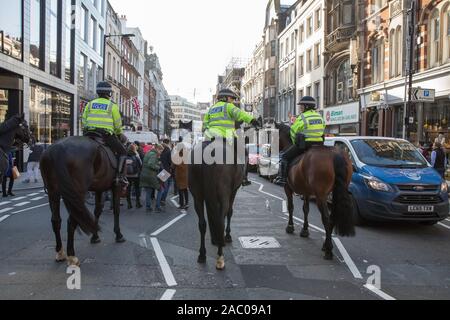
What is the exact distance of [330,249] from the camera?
252 inches

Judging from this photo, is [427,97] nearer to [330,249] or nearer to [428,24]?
[428,24]

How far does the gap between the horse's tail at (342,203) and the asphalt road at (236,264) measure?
39cm

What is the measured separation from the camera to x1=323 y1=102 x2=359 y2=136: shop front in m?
28.7

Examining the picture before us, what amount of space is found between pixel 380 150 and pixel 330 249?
4.05 meters

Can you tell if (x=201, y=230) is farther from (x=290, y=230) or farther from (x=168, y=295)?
(x=290, y=230)

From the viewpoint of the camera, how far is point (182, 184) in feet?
39.2

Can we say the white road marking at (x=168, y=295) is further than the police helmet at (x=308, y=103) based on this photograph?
No

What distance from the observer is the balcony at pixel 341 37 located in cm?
2898

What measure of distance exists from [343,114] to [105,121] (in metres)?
25.7

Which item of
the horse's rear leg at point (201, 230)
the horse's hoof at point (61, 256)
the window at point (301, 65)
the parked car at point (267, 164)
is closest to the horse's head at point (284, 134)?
the horse's rear leg at point (201, 230)

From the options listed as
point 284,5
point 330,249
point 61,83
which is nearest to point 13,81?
point 61,83

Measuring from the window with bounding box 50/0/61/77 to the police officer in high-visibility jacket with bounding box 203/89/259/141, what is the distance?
22.6 metres

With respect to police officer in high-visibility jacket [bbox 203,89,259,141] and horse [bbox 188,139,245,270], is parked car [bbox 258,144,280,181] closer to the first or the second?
police officer in high-visibility jacket [bbox 203,89,259,141]

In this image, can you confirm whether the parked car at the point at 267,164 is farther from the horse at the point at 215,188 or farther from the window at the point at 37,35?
the window at the point at 37,35
